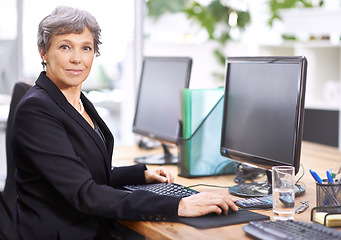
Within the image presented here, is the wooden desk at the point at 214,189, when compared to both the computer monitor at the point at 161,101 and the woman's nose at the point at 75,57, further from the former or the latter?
the woman's nose at the point at 75,57

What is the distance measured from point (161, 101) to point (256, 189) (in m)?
0.85

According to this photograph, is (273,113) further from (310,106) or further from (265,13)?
(265,13)

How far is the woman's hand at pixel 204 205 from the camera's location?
153 centimetres

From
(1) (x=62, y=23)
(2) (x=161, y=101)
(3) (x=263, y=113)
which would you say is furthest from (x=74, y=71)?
(2) (x=161, y=101)

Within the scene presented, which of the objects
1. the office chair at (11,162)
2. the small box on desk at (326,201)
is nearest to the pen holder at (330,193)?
the small box on desk at (326,201)

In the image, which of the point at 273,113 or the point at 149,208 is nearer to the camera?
the point at 149,208

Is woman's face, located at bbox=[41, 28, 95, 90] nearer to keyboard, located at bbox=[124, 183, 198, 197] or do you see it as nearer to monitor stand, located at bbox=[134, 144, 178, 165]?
keyboard, located at bbox=[124, 183, 198, 197]

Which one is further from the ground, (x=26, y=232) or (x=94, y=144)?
(x=94, y=144)

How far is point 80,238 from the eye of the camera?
1624 millimetres

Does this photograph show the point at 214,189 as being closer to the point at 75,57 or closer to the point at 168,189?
the point at 168,189

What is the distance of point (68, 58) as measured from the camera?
173cm

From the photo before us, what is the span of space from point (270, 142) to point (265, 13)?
388 cm

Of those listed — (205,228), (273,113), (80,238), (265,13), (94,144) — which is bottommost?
(80,238)

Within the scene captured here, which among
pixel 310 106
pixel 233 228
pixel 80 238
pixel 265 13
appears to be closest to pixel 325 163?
pixel 233 228
